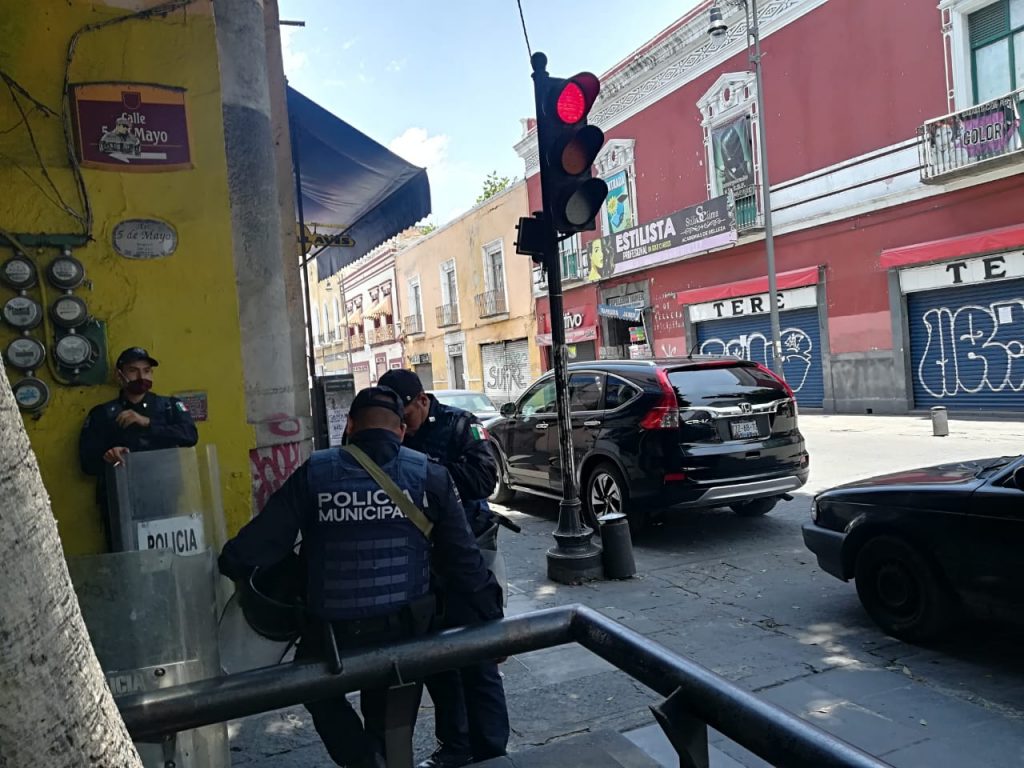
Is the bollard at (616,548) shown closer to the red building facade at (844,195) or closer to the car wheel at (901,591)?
the car wheel at (901,591)

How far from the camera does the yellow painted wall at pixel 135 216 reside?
3.74 meters

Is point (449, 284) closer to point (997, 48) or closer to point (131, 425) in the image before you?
point (997, 48)

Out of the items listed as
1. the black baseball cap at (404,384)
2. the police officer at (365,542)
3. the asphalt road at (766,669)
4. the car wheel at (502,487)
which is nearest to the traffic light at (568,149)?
the black baseball cap at (404,384)

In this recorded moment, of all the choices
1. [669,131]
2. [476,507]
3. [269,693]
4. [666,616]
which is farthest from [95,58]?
[669,131]

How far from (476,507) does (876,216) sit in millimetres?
15402

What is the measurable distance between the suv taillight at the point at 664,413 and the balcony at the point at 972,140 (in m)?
10.5

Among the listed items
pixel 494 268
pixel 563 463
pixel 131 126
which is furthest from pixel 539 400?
pixel 494 268

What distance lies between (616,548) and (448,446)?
8.61ft

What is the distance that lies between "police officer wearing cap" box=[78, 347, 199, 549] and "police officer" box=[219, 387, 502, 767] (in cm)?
143

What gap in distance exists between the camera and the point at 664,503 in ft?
21.8

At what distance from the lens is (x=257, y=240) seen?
4109 mm

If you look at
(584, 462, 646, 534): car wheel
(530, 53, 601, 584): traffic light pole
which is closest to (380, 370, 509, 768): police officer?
(530, 53, 601, 584): traffic light pole

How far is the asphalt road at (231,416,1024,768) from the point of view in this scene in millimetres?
3402

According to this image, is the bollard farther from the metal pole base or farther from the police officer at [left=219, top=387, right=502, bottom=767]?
the police officer at [left=219, top=387, right=502, bottom=767]
